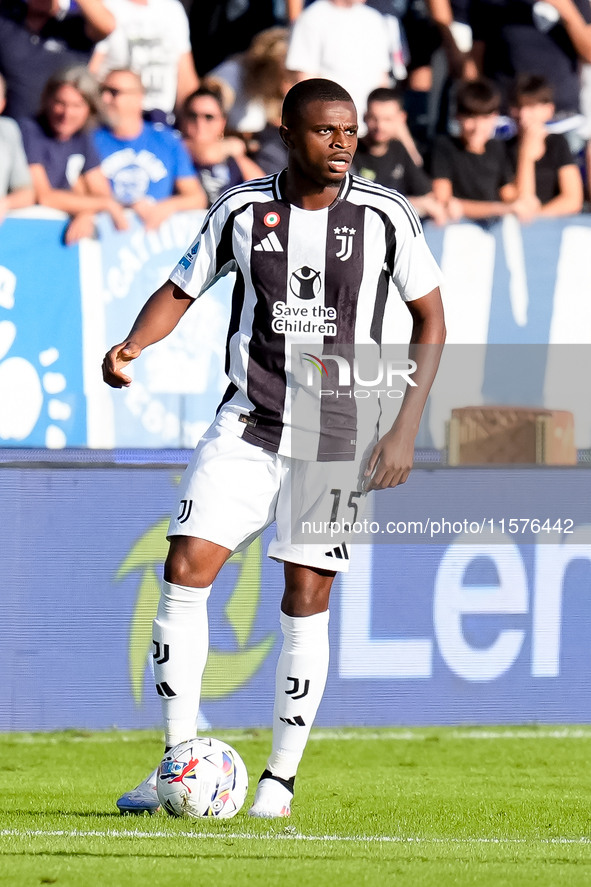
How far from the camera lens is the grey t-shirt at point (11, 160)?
274 inches

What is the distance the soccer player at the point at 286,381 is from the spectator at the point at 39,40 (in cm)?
409

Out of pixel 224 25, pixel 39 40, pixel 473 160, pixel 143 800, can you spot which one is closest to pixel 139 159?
pixel 39 40

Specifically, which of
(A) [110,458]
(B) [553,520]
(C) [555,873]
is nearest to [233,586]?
(A) [110,458]

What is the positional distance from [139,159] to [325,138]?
420cm

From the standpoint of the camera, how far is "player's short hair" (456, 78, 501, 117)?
768 cm

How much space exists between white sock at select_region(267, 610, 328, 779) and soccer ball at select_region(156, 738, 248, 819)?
0.16 metres

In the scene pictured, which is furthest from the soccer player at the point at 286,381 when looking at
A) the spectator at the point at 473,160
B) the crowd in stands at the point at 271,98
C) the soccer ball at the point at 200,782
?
the spectator at the point at 473,160

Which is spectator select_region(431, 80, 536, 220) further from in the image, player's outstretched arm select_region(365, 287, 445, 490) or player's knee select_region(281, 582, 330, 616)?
player's knee select_region(281, 582, 330, 616)

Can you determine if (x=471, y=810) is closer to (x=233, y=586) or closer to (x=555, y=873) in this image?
(x=555, y=873)

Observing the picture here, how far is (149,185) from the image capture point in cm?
730

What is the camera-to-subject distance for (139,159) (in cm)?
729

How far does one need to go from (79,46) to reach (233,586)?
3835 mm

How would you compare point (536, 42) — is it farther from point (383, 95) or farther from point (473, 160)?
point (383, 95)

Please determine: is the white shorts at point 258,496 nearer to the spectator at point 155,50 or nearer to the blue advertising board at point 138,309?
the blue advertising board at point 138,309
